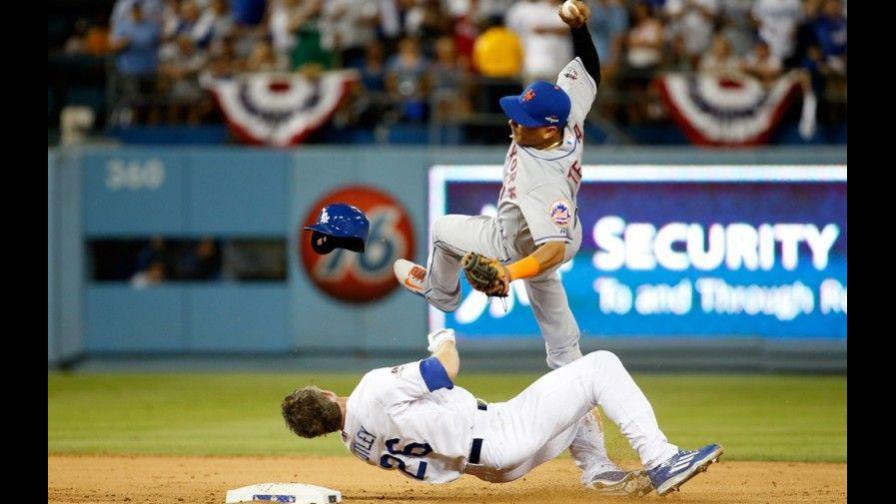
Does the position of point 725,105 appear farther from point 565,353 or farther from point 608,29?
point 565,353

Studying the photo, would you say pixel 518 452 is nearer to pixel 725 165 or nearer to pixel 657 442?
pixel 657 442

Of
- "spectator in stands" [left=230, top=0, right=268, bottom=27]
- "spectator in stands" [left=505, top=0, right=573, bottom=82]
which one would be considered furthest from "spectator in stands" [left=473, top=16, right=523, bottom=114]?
"spectator in stands" [left=230, top=0, right=268, bottom=27]

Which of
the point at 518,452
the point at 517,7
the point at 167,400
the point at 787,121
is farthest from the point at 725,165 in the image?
the point at 518,452

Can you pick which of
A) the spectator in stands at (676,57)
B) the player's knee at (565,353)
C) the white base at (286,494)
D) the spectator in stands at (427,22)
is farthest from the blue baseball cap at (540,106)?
the spectator in stands at (427,22)

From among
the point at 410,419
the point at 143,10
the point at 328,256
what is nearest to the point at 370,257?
the point at 328,256

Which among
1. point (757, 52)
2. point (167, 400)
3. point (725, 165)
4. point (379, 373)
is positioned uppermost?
point (757, 52)
